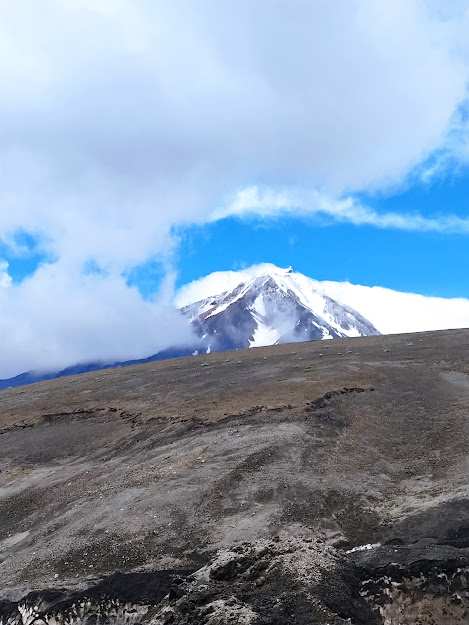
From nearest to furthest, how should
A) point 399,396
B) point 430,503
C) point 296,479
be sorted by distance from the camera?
point 430,503
point 296,479
point 399,396

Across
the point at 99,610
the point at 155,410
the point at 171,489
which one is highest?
the point at 155,410

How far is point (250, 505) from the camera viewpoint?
652 inches

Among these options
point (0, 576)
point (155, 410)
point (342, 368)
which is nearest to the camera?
point (0, 576)

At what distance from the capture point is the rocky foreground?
11.2m

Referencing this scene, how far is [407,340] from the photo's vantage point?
51.2 metres

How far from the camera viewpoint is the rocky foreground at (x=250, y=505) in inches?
441

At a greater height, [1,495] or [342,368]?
[342,368]

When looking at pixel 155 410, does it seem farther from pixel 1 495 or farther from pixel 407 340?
pixel 407 340

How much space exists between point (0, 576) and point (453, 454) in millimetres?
17481

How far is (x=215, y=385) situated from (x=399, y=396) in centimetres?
1415

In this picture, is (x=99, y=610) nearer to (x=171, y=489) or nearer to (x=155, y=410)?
(x=171, y=489)

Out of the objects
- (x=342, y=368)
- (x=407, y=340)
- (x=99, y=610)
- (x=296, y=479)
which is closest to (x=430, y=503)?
(x=296, y=479)

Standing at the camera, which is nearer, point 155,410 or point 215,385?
point 155,410

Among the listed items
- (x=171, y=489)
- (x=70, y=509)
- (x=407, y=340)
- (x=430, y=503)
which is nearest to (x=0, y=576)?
(x=70, y=509)
